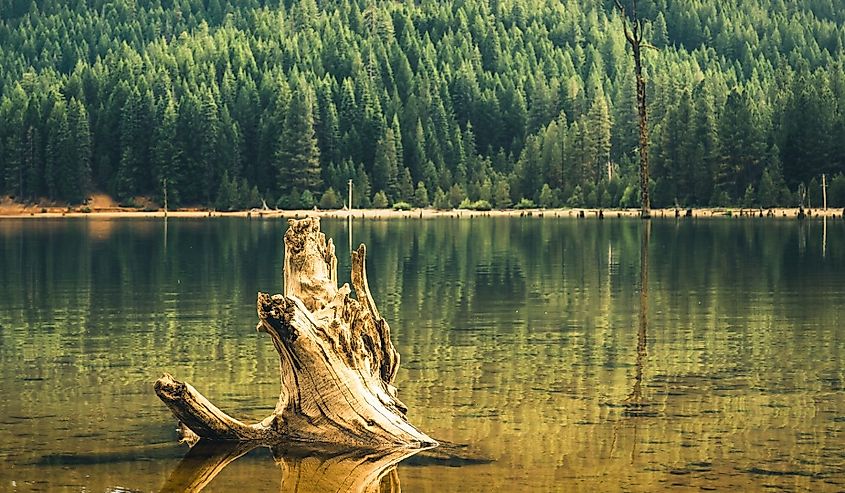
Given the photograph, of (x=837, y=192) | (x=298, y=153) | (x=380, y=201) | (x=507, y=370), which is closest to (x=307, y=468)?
(x=507, y=370)

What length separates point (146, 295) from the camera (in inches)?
1877

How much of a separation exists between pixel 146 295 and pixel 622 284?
1558 cm

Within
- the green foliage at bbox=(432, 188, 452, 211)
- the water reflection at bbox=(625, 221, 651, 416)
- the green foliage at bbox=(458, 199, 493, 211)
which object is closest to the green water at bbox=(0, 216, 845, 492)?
the water reflection at bbox=(625, 221, 651, 416)

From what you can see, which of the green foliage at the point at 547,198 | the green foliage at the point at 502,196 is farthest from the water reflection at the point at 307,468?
the green foliage at the point at 502,196

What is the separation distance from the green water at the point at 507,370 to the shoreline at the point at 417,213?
7426 cm

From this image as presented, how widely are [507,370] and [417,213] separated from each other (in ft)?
486

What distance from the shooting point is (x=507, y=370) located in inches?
1148

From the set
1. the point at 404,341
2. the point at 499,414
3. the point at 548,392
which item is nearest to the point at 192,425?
the point at 499,414

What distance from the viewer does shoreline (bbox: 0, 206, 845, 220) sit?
13362 cm

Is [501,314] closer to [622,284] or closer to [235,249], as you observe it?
[622,284]

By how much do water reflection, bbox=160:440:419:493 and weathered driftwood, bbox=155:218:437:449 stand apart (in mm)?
328

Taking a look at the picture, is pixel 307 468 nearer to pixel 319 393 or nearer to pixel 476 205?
pixel 319 393

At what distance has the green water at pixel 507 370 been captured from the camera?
67.3 ft

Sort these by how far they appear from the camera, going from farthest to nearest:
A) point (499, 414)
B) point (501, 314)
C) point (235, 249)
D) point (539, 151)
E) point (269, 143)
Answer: point (269, 143) < point (539, 151) < point (235, 249) < point (501, 314) < point (499, 414)
